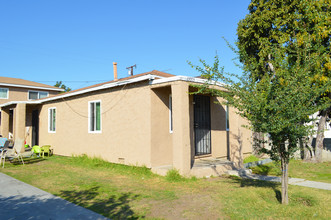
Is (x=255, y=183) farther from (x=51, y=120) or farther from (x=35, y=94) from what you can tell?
(x=35, y=94)

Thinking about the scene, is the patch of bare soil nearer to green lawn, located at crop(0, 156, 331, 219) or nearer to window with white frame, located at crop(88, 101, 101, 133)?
green lawn, located at crop(0, 156, 331, 219)

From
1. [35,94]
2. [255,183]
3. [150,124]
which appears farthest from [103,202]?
[35,94]

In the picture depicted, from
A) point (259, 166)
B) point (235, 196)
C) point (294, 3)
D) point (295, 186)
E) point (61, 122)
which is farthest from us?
point (61, 122)

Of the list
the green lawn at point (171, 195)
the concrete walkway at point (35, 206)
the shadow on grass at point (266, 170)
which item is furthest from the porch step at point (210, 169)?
the concrete walkway at point (35, 206)

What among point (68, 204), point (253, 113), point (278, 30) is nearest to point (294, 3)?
point (278, 30)

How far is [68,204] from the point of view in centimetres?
515

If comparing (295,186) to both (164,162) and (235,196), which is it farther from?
(164,162)

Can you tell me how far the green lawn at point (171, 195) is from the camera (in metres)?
4.69

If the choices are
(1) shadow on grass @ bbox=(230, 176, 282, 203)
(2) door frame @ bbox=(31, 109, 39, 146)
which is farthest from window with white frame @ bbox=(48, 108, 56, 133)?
(1) shadow on grass @ bbox=(230, 176, 282, 203)

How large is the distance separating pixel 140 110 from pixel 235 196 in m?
4.42

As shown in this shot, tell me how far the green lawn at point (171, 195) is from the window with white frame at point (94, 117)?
2448 mm

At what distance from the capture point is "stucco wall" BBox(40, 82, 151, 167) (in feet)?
28.8

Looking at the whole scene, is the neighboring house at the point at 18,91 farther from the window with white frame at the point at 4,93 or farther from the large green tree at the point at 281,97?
the large green tree at the point at 281,97

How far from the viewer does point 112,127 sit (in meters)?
10.1
